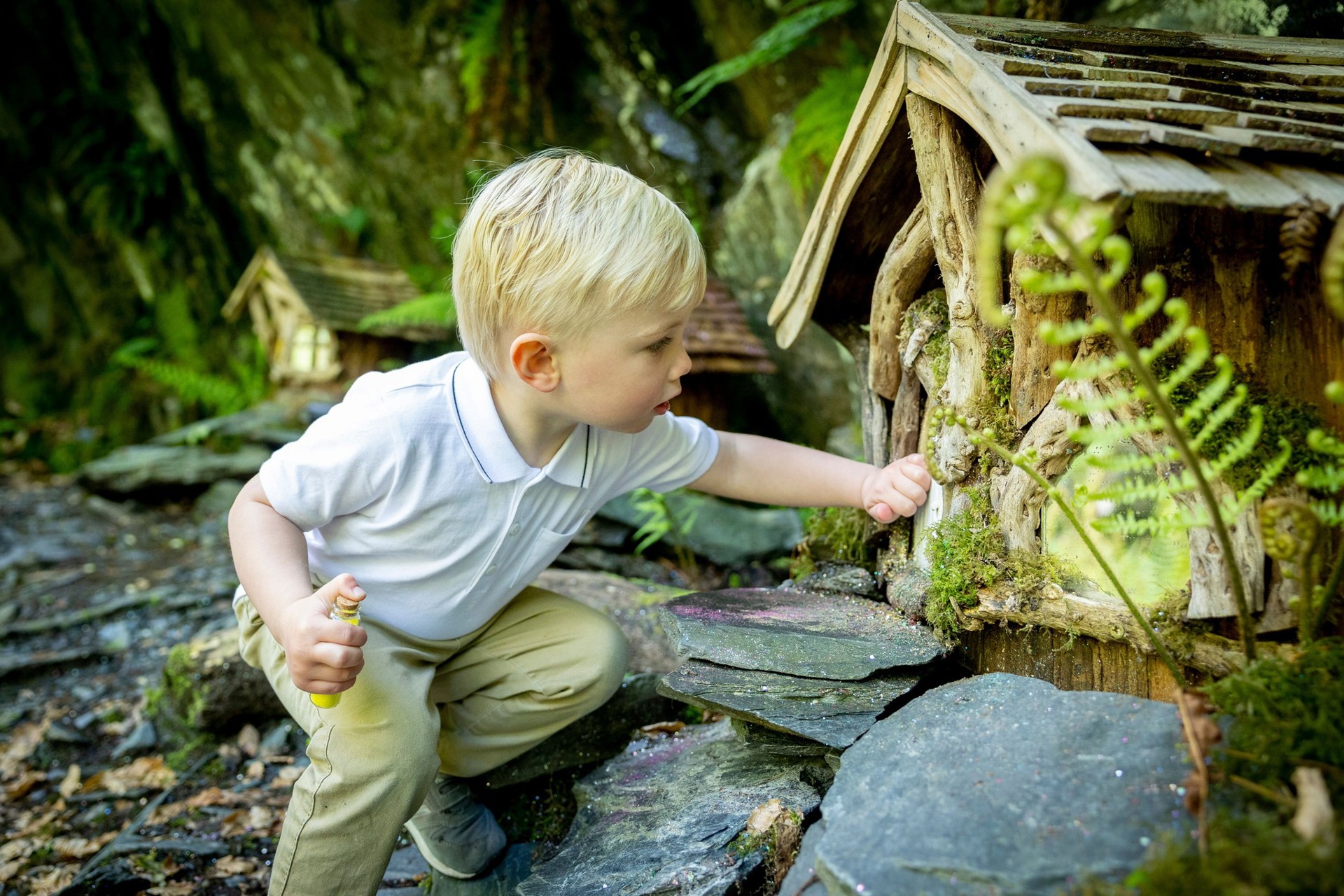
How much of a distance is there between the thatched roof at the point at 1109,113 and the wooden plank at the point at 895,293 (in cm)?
12

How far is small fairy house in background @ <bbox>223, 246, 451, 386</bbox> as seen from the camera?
6.62 m

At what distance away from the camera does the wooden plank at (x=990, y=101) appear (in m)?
1.42

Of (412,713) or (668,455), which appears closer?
(412,713)

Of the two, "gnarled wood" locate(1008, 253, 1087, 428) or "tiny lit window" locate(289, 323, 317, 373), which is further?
"tiny lit window" locate(289, 323, 317, 373)

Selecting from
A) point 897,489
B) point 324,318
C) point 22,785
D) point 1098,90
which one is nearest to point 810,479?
point 897,489

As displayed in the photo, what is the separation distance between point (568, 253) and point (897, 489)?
3.56 feet

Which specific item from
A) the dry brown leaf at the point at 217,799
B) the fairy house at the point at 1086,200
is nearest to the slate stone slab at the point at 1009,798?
the fairy house at the point at 1086,200

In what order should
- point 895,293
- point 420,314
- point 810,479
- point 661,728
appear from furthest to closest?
point 420,314
point 661,728
point 810,479
point 895,293

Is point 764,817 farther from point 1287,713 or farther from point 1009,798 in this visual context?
point 1287,713

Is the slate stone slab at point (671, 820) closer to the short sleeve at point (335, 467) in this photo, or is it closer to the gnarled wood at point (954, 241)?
the gnarled wood at point (954, 241)

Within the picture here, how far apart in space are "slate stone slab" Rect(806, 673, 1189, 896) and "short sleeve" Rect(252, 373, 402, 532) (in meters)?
1.34

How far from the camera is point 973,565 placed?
2.15m

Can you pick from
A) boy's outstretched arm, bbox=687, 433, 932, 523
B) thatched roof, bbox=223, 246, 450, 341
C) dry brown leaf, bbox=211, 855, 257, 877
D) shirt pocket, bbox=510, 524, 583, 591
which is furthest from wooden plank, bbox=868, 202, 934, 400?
thatched roof, bbox=223, 246, 450, 341

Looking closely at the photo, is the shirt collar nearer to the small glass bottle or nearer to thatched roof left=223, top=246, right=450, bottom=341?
the small glass bottle
